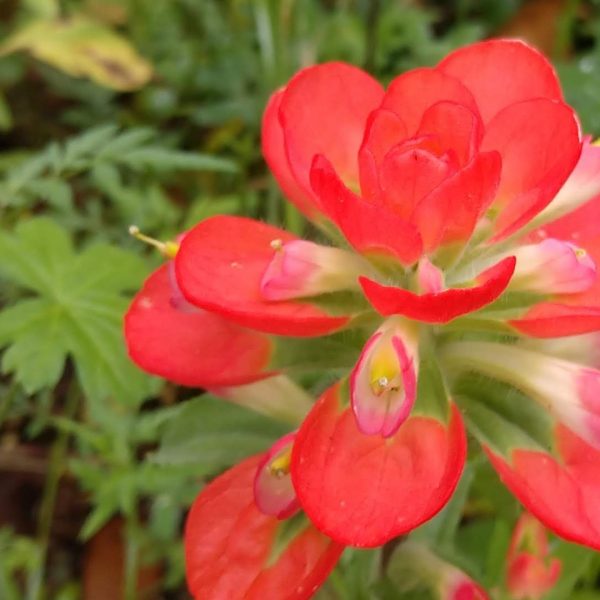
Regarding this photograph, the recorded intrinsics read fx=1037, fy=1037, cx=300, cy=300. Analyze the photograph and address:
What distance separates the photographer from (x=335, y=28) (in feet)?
5.60

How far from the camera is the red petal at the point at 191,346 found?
0.71 m

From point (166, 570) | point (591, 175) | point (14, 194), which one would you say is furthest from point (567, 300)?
point (166, 570)

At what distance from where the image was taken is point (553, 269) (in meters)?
0.67

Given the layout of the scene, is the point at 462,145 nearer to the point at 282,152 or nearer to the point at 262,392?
the point at 282,152

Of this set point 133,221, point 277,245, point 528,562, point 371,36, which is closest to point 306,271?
point 277,245

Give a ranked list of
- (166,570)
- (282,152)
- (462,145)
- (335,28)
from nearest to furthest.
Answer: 1. (462,145)
2. (282,152)
3. (166,570)
4. (335,28)

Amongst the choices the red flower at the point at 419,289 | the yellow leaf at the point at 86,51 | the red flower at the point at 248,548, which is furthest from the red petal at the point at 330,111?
the yellow leaf at the point at 86,51

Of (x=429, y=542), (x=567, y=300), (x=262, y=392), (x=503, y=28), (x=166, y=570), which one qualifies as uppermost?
(x=567, y=300)

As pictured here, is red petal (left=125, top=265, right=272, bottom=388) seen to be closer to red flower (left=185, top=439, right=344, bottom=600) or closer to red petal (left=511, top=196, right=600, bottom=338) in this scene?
red flower (left=185, top=439, right=344, bottom=600)

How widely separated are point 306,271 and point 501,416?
0.19m

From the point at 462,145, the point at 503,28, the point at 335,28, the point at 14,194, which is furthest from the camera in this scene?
the point at 503,28

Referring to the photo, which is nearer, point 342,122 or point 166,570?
point 342,122

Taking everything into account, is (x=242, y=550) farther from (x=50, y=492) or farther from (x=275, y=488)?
(x=50, y=492)

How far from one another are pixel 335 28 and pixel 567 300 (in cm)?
113
